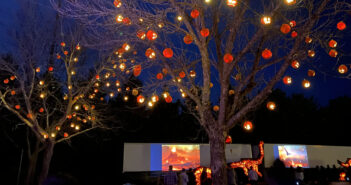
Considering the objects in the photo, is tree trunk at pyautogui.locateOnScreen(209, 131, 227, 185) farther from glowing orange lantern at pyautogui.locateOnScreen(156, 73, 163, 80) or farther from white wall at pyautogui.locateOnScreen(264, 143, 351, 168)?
white wall at pyautogui.locateOnScreen(264, 143, 351, 168)

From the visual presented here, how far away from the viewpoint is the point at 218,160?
510 centimetres

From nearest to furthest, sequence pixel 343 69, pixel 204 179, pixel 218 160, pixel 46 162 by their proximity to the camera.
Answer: pixel 343 69 < pixel 218 160 < pixel 46 162 < pixel 204 179

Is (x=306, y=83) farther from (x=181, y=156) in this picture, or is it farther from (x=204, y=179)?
(x=181, y=156)

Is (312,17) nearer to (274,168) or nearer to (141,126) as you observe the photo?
(274,168)

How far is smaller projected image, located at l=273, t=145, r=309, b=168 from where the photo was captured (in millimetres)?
13809

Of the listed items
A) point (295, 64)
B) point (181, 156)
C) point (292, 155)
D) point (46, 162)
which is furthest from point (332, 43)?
point (292, 155)

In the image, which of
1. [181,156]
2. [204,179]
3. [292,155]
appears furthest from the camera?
[292,155]

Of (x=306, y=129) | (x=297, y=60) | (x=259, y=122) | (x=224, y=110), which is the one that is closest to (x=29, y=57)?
(x=224, y=110)

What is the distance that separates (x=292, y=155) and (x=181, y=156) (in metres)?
6.58

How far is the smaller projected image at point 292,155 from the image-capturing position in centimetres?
1381

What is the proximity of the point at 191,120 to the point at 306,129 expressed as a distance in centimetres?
869

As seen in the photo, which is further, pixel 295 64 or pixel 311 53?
pixel 311 53

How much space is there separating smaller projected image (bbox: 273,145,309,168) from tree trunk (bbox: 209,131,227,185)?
9746mm

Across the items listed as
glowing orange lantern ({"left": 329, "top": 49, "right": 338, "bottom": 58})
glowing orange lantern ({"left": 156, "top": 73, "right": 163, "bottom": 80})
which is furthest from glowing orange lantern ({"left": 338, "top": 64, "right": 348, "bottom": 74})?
glowing orange lantern ({"left": 156, "top": 73, "right": 163, "bottom": 80})
